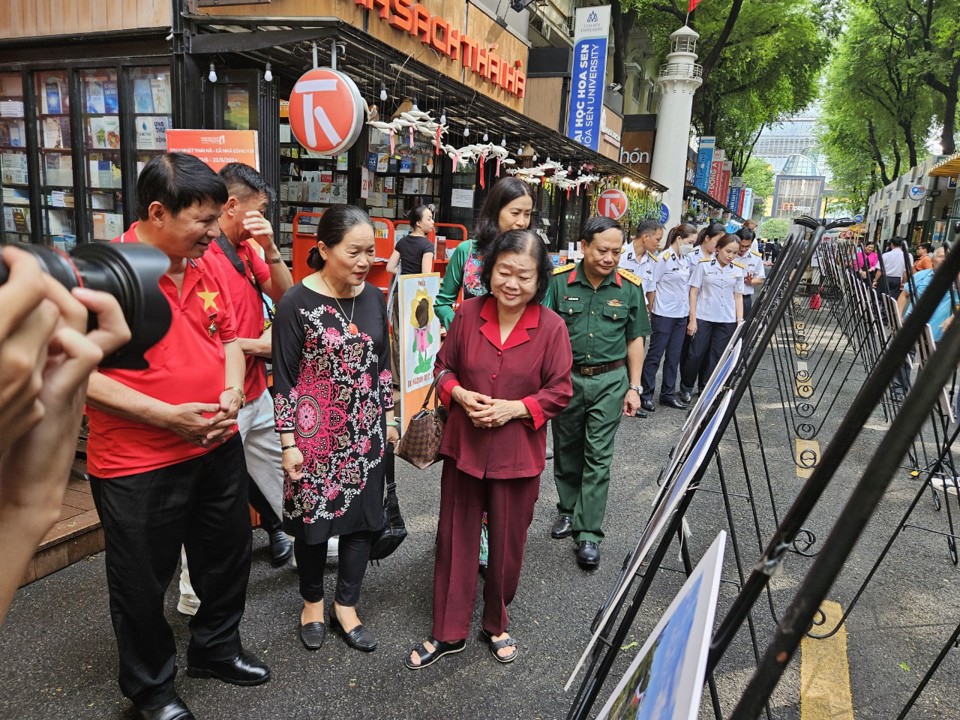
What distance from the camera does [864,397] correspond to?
76 centimetres

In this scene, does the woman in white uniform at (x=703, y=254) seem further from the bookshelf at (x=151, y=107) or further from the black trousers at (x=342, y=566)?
the bookshelf at (x=151, y=107)

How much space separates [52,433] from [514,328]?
2115 mm

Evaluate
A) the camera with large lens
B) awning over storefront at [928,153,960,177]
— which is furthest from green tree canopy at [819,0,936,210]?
the camera with large lens

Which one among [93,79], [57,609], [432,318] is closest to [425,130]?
[432,318]

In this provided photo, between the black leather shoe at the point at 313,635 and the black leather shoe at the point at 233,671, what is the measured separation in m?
0.24

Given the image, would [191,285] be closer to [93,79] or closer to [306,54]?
[306,54]

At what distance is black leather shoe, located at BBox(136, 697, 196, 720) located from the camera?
2.24 meters

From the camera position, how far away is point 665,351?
727cm

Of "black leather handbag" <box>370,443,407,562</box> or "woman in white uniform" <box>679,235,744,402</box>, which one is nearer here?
"black leather handbag" <box>370,443,407,562</box>

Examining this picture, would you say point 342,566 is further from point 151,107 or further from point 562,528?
point 151,107

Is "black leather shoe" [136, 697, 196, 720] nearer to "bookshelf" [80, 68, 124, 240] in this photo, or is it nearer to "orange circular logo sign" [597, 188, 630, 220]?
"bookshelf" [80, 68, 124, 240]

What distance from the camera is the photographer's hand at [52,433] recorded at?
68cm

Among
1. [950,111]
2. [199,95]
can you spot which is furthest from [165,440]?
[950,111]

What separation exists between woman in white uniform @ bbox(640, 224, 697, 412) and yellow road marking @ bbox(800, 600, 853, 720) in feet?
12.7
